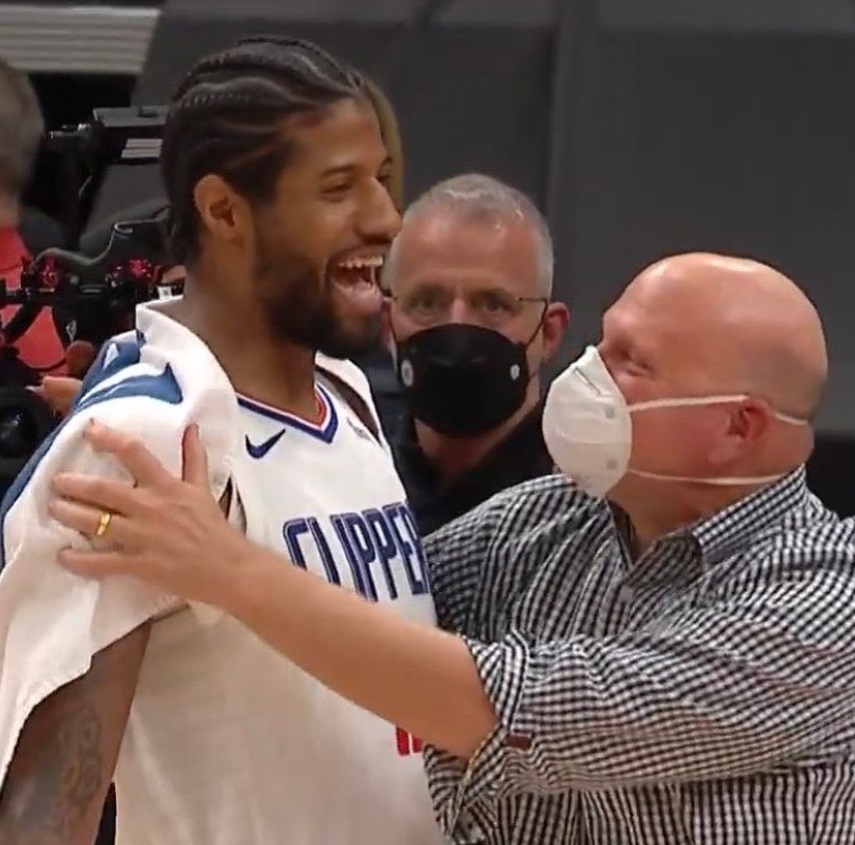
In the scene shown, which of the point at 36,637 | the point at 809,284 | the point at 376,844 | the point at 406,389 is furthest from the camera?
the point at 809,284

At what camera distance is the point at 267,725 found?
52.3 inches

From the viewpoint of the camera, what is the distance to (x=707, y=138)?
3.45 meters

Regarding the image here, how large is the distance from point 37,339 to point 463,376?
1.85 feet

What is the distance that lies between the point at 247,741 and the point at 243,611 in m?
0.14

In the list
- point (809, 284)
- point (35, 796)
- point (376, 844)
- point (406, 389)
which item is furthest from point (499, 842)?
point (809, 284)

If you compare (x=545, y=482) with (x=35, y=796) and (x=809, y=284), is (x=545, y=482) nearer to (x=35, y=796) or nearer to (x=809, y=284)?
(x=35, y=796)

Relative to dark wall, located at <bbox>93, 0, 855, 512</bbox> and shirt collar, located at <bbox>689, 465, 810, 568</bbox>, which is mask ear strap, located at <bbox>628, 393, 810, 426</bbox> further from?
dark wall, located at <bbox>93, 0, 855, 512</bbox>

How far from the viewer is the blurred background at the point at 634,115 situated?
11.2 ft

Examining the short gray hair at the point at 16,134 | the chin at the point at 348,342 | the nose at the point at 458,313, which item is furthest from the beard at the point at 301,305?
the short gray hair at the point at 16,134

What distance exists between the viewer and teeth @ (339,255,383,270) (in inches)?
55.1

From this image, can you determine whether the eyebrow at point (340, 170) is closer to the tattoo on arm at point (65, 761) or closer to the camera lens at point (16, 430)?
the tattoo on arm at point (65, 761)

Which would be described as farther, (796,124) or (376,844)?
(796,124)

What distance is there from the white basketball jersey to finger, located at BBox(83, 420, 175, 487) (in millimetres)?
112

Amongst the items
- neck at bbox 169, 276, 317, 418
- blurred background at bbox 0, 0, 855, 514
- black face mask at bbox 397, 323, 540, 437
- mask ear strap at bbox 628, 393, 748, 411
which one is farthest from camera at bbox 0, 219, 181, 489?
blurred background at bbox 0, 0, 855, 514
